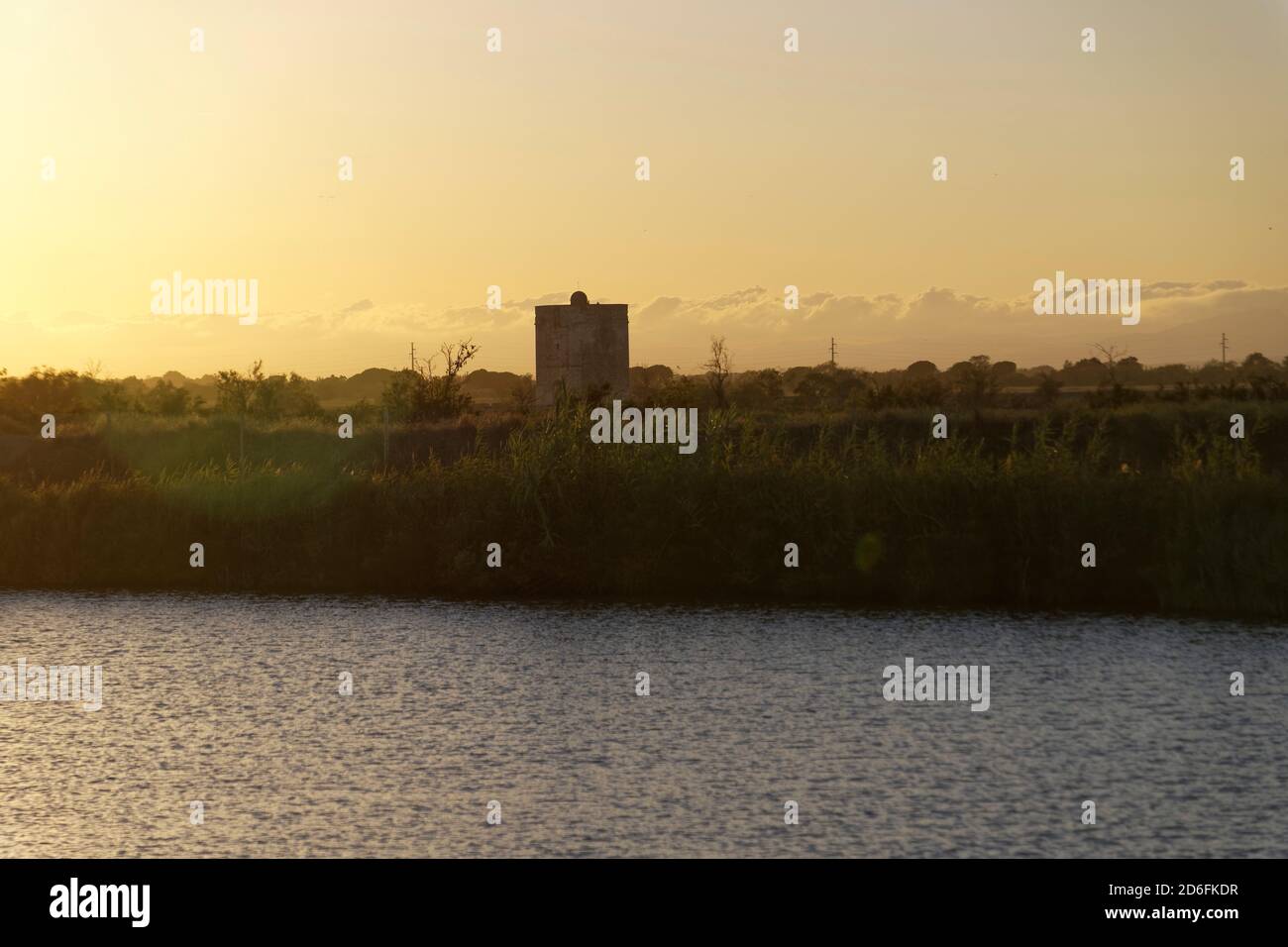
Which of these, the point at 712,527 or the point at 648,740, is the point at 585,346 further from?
the point at 648,740

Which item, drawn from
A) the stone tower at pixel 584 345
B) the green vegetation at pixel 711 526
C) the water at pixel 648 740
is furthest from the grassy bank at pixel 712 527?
the stone tower at pixel 584 345

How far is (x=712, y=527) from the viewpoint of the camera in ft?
125

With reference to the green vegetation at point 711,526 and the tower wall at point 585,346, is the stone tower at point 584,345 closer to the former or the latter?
the tower wall at point 585,346

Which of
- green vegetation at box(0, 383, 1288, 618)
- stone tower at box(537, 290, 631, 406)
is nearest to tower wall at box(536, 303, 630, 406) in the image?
stone tower at box(537, 290, 631, 406)

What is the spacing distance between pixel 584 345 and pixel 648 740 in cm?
7502

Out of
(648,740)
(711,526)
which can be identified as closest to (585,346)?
(711,526)

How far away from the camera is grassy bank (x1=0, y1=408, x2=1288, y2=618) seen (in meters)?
35.7

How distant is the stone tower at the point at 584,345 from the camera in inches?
3767

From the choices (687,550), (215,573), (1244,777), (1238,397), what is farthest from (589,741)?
(1238,397)

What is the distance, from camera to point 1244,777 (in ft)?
64.6

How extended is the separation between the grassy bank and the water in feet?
9.55

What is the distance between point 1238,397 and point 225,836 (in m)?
71.4
